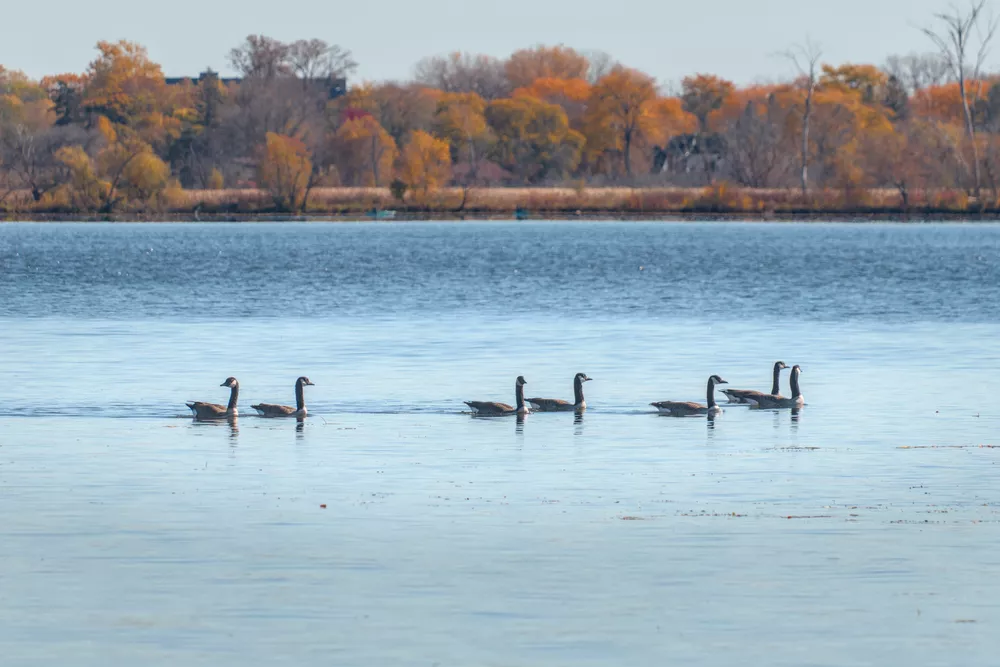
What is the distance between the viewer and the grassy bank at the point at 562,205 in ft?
441

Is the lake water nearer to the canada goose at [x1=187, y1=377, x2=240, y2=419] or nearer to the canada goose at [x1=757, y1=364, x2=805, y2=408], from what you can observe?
the canada goose at [x1=187, y1=377, x2=240, y2=419]

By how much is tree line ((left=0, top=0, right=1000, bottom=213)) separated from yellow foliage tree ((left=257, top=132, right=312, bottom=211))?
16 cm

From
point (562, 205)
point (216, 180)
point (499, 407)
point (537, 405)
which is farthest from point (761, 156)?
point (499, 407)

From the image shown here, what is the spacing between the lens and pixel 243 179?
545ft

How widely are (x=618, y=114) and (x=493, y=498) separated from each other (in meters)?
155

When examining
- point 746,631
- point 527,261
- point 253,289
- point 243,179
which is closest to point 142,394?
point 746,631

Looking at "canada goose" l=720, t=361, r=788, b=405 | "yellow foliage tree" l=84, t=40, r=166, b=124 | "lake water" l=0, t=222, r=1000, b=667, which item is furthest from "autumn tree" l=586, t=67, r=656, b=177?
"canada goose" l=720, t=361, r=788, b=405

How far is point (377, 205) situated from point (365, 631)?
136 metres

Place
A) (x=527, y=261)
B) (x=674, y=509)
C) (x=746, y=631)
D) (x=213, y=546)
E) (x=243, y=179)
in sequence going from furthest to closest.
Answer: (x=243, y=179), (x=527, y=261), (x=674, y=509), (x=213, y=546), (x=746, y=631)

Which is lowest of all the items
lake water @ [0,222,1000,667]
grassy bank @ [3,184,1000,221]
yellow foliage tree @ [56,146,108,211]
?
lake water @ [0,222,1000,667]

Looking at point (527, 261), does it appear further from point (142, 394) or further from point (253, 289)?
point (142, 394)

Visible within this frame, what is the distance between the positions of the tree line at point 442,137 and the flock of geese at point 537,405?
3911 inches

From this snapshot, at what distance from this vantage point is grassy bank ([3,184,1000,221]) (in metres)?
134

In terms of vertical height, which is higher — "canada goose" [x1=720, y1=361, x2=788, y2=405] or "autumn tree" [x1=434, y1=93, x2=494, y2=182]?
"autumn tree" [x1=434, y1=93, x2=494, y2=182]
